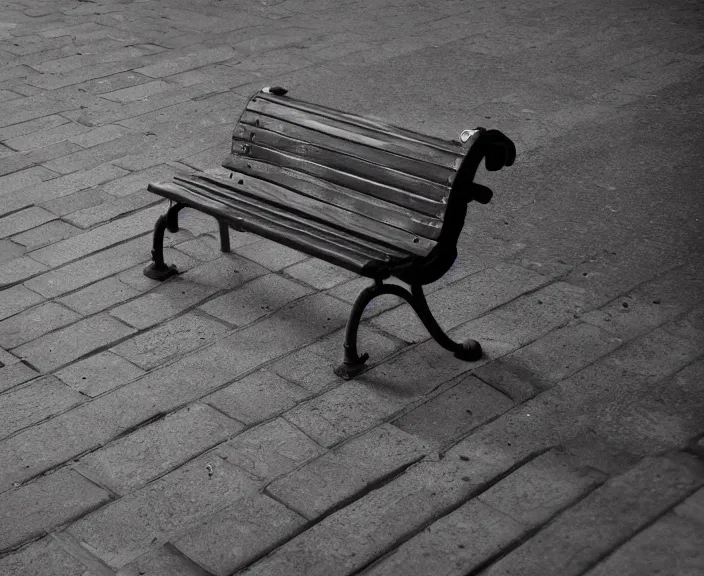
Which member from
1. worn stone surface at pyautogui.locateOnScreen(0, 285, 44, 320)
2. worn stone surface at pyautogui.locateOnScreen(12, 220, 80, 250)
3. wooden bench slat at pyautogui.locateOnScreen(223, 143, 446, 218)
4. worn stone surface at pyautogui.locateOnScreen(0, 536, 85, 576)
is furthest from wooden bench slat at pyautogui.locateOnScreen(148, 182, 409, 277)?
worn stone surface at pyautogui.locateOnScreen(0, 536, 85, 576)

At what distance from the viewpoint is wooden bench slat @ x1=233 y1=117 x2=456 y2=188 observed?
3.76m

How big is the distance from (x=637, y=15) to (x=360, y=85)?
10.6 feet

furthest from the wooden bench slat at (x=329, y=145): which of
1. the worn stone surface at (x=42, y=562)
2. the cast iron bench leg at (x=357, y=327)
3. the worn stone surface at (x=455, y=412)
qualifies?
the worn stone surface at (x=42, y=562)

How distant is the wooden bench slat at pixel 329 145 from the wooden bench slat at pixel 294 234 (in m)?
0.34

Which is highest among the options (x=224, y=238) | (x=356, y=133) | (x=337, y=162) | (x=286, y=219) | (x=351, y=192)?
(x=356, y=133)

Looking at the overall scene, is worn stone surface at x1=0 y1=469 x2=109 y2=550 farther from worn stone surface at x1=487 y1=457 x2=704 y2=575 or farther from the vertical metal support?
the vertical metal support

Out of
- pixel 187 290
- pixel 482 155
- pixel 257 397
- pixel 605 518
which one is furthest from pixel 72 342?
pixel 605 518

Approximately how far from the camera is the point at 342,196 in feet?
13.5

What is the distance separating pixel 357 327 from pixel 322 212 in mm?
610

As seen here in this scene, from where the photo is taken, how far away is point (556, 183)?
557cm

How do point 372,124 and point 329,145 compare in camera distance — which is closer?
point 372,124

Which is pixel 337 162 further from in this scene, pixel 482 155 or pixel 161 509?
pixel 161 509

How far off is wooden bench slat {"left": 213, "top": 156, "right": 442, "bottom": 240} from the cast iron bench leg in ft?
0.81

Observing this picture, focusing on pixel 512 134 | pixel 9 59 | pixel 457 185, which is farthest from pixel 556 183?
pixel 9 59
